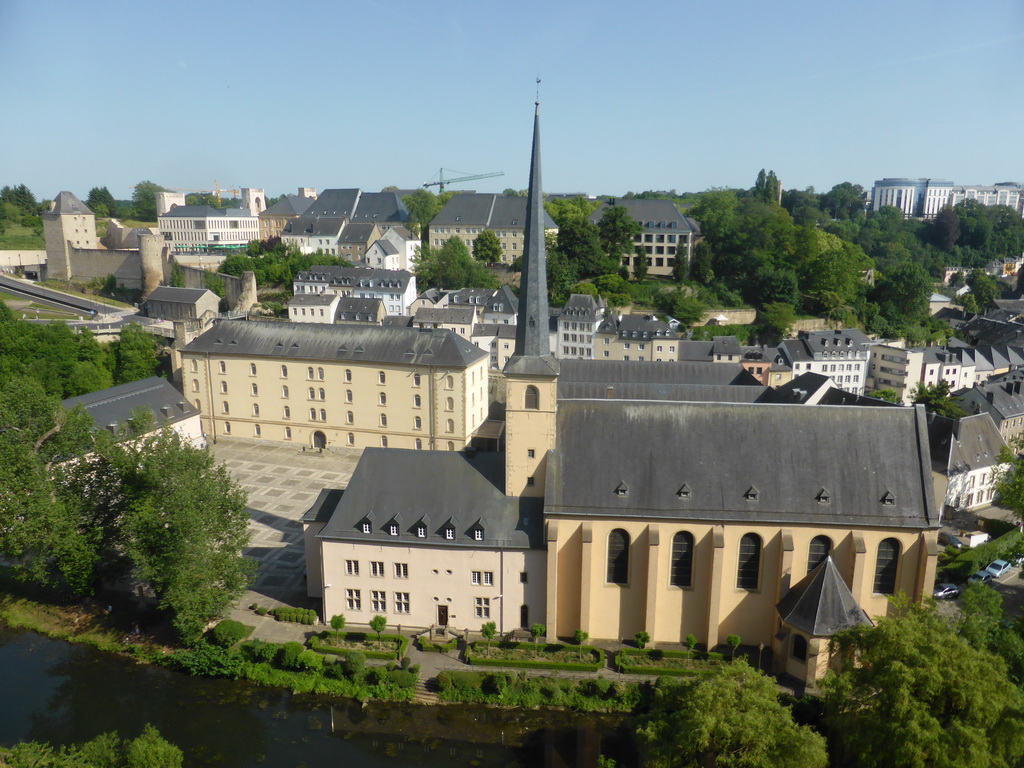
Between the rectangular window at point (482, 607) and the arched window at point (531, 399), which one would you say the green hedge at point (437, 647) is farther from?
the arched window at point (531, 399)

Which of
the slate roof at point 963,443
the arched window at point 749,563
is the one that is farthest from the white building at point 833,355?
the arched window at point 749,563

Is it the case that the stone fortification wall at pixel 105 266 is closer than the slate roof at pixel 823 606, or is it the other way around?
the slate roof at pixel 823 606

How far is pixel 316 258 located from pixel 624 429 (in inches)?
3607

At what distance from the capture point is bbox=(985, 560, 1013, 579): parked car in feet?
165

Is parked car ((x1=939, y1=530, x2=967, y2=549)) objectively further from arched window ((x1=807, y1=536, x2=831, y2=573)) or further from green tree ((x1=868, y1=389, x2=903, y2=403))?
green tree ((x1=868, y1=389, x2=903, y2=403))

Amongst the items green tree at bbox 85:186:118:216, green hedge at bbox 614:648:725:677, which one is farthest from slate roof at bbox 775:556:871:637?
green tree at bbox 85:186:118:216

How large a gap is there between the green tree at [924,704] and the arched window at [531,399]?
19.0m

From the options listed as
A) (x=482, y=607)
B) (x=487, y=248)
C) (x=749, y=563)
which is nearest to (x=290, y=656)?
(x=482, y=607)

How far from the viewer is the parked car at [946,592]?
4731cm

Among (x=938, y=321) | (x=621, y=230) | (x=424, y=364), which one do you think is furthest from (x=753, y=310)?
(x=424, y=364)

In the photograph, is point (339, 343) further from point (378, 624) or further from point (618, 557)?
point (618, 557)

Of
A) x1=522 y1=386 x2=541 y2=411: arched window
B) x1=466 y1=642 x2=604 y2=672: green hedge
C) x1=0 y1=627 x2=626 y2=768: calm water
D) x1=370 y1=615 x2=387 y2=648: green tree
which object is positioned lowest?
x1=0 y1=627 x2=626 y2=768: calm water

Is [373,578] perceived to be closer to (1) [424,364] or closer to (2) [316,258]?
(1) [424,364]

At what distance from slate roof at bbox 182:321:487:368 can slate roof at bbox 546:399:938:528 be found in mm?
29507
